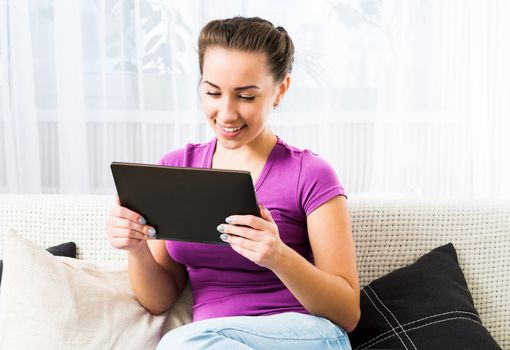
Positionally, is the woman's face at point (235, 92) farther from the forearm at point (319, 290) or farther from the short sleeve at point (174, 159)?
the forearm at point (319, 290)

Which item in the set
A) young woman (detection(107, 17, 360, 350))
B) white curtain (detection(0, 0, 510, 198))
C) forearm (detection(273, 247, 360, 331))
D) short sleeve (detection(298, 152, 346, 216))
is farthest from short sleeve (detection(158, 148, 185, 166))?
white curtain (detection(0, 0, 510, 198))

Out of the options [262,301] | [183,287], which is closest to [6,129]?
[183,287]

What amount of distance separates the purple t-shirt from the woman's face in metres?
0.12

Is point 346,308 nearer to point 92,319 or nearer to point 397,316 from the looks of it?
point 397,316

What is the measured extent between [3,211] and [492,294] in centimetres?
125

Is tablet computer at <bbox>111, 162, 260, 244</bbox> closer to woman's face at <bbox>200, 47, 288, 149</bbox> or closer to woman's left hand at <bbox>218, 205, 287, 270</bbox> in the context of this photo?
woman's left hand at <bbox>218, 205, 287, 270</bbox>

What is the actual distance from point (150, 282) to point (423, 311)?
2.06ft

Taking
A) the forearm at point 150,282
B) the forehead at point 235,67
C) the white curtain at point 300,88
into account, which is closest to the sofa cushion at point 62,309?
the forearm at point 150,282

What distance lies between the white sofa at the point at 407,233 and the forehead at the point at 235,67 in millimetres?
469

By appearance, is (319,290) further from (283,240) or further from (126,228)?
(126,228)

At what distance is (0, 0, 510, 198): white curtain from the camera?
3598mm

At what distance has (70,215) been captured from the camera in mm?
1914

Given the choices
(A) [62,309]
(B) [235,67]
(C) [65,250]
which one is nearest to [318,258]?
(B) [235,67]

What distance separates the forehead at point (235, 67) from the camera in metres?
1.57
